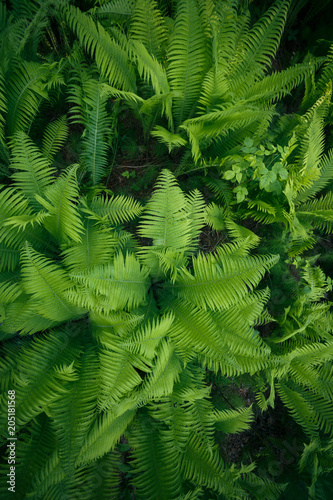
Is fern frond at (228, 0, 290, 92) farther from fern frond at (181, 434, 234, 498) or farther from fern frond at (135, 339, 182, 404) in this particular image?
fern frond at (181, 434, 234, 498)

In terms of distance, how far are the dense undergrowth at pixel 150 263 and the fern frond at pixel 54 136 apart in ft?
0.07

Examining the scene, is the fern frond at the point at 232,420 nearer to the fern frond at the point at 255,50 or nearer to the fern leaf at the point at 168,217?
the fern leaf at the point at 168,217

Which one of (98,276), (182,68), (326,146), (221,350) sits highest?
(182,68)

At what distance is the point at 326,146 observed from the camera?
344 cm

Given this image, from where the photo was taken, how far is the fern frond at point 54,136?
2.51 meters

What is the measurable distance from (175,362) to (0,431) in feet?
4.29

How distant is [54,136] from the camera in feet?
8.26

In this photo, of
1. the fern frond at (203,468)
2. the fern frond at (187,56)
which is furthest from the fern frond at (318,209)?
the fern frond at (203,468)

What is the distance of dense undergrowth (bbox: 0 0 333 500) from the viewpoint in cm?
198

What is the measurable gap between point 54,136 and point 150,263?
1.53m

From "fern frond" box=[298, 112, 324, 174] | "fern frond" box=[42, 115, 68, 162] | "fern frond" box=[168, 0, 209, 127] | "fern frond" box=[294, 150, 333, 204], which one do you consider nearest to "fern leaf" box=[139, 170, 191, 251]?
"fern frond" box=[168, 0, 209, 127]

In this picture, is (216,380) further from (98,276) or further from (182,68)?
(182,68)

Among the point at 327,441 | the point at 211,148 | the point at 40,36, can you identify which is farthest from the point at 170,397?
the point at 40,36

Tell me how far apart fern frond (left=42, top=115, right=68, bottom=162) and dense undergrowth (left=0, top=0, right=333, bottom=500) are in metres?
0.02
